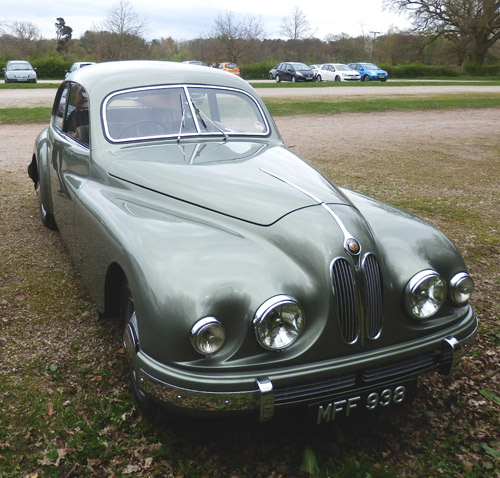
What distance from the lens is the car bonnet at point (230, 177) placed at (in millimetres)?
2711

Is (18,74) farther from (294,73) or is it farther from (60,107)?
(60,107)

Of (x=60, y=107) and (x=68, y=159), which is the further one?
(x=60, y=107)

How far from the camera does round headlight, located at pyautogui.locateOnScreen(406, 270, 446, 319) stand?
2.42m

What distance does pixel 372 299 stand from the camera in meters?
2.35

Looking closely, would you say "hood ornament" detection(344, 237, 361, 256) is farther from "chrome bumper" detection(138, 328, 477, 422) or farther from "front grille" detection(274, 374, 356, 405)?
"chrome bumper" detection(138, 328, 477, 422)

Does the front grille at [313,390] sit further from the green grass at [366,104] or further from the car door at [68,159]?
the green grass at [366,104]

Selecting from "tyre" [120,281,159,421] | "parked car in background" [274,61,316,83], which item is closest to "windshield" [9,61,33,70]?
"parked car in background" [274,61,316,83]

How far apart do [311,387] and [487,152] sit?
10.2 meters

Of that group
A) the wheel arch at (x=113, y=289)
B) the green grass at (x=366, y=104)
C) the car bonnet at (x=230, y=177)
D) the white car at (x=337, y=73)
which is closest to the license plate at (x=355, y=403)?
the car bonnet at (x=230, y=177)

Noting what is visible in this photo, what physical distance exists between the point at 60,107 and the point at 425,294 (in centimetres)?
393

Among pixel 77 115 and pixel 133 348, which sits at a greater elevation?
pixel 77 115

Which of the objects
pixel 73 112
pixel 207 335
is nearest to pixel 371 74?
pixel 73 112

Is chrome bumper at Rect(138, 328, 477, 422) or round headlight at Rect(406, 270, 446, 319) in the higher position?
round headlight at Rect(406, 270, 446, 319)

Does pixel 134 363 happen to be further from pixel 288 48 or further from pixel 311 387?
pixel 288 48
